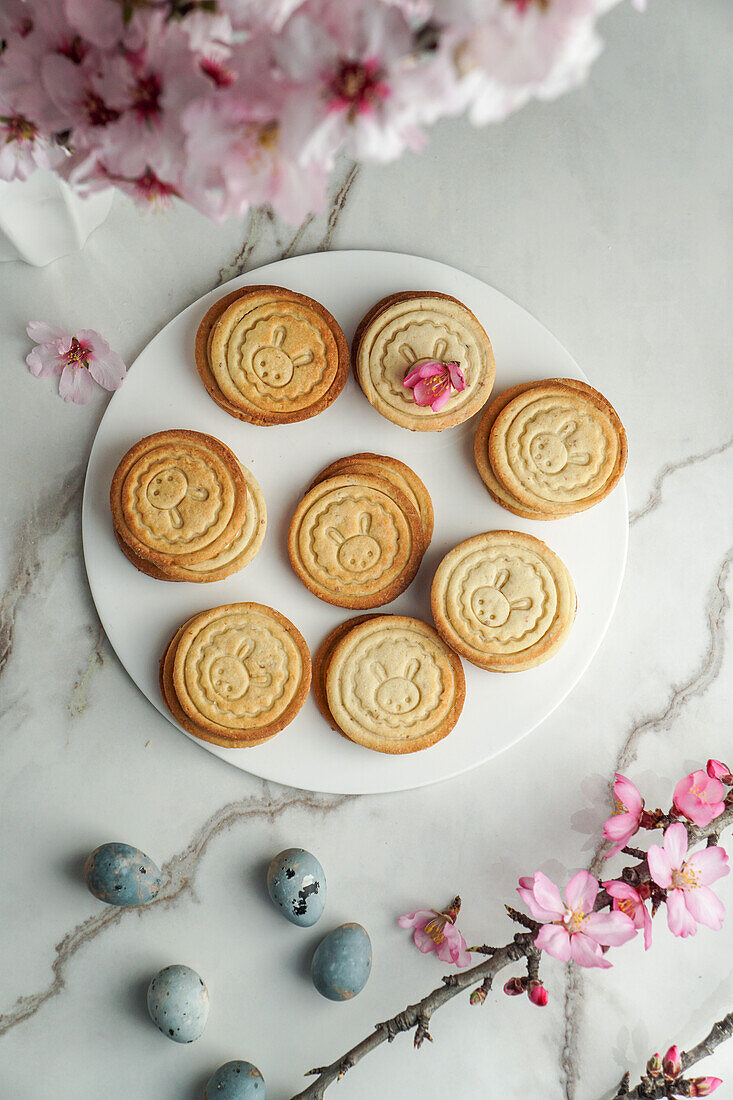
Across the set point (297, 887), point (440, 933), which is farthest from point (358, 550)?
point (440, 933)

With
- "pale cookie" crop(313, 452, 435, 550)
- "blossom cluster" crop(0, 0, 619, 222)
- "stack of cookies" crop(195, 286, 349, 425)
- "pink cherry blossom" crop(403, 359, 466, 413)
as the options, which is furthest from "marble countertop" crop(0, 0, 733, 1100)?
"blossom cluster" crop(0, 0, 619, 222)

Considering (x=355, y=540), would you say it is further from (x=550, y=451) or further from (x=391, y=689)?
(x=550, y=451)

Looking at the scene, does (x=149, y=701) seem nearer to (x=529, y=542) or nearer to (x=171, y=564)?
(x=171, y=564)

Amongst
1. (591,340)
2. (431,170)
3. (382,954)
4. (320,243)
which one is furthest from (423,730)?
(431,170)

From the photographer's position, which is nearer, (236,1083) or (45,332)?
(236,1083)

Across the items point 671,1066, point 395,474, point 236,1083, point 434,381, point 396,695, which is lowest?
point 236,1083

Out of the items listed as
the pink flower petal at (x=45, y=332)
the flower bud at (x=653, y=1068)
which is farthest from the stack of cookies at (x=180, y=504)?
the flower bud at (x=653, y=1068)
